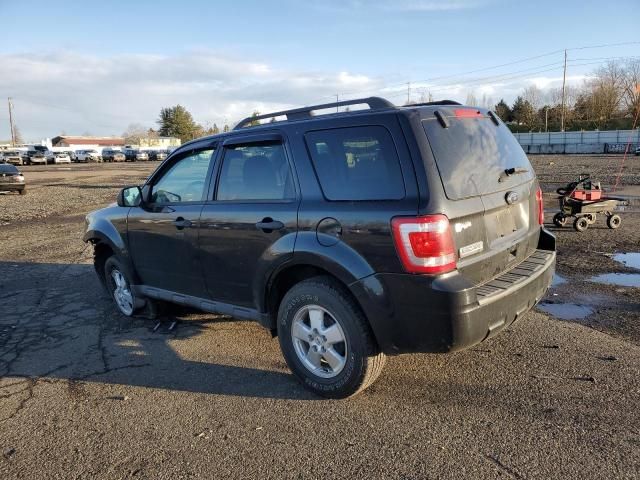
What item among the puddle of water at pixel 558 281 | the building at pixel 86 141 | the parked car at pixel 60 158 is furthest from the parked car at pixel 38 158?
the puddle of water at pixel 558 281

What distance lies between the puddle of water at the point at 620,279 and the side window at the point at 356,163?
4379mm

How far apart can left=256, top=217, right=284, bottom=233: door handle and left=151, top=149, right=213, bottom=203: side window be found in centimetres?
94

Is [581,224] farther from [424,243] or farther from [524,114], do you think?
[524,114]

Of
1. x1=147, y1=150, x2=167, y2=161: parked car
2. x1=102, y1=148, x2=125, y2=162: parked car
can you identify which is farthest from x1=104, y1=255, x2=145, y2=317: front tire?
x1=102, y1=148, x2=125, y2=162: parked car

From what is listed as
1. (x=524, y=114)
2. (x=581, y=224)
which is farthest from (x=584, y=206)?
(x=524, y=114)

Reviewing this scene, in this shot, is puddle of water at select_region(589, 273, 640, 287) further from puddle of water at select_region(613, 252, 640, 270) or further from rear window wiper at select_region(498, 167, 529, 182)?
rear window wiper at select_region(498, 167, 529, 182)

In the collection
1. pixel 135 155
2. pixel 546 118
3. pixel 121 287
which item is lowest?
pixel 121 287

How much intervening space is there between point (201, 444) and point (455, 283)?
184 cm

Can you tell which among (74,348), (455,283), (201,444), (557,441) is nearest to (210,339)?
(74,348)

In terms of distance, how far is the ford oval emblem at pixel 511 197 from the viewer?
364 cm

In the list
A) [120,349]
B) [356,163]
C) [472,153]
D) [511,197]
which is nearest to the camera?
[356,163]

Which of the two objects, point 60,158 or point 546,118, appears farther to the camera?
point 546,118

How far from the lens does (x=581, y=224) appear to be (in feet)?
31.9

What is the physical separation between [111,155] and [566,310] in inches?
2955
